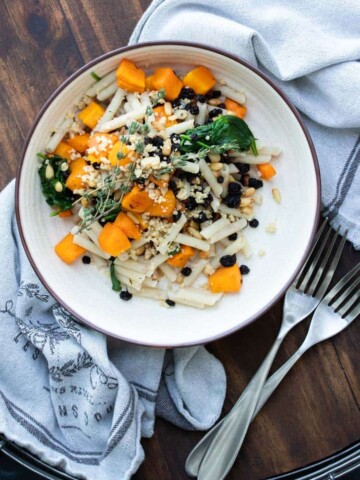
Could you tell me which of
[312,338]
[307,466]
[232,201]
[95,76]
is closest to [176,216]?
[232,201]

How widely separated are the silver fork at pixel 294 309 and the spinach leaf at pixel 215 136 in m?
0.46

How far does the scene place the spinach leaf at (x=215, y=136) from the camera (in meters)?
1.78

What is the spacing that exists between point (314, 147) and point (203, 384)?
2.99 feet

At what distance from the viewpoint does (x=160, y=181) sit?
174cm

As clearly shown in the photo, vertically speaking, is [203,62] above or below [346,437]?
above

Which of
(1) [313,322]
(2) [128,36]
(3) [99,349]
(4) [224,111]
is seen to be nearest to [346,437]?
(1) [313,322]

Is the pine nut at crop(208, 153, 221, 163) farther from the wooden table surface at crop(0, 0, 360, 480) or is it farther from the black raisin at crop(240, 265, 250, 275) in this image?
the wooden table surface at crop(0, 0, 360, 480)

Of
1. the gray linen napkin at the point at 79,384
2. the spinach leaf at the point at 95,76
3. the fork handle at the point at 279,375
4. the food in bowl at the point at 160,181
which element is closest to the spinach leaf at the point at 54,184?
the food in bowl at the point at 160,181

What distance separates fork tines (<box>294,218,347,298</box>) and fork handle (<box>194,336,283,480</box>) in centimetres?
21

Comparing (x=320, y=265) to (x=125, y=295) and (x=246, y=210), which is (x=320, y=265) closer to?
(x=246, y=210)

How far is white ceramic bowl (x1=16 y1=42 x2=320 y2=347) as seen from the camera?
5.98 feet

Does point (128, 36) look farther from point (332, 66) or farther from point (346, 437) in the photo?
point (346, 437)

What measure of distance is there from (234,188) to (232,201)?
0.14ft

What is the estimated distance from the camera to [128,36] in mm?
2045
